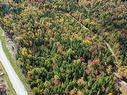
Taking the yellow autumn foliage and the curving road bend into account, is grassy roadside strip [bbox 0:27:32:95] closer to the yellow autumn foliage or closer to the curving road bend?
the curving road bend

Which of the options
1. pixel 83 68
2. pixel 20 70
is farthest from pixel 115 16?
Answer: pixel 20 70

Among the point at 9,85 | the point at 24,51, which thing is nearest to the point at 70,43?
the point at 24,51

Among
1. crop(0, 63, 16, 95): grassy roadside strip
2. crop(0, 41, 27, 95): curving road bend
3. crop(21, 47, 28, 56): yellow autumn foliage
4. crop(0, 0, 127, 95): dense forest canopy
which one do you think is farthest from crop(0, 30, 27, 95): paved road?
crop(21, 47, 28, 56): yellow autumn foliage

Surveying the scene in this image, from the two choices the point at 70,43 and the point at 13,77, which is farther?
the point at 70,43

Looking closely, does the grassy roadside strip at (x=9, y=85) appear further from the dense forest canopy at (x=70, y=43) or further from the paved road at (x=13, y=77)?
the dense forest canopy at (x=70, y=43)

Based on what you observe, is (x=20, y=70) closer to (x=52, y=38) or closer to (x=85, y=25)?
(x=52, y=38)

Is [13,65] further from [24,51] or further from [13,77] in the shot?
[13,77]

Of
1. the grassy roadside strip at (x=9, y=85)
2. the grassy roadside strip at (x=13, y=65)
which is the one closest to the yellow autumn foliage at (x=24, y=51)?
the grassy roadside strip at (x=13, y=65)
